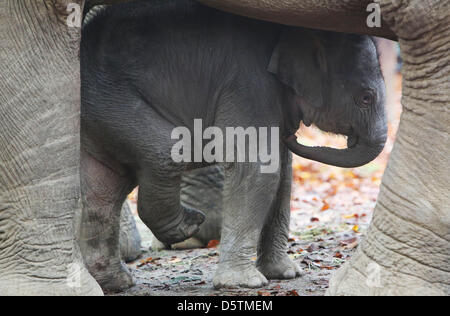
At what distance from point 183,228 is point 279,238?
62 centimetres

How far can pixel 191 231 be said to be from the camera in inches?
174

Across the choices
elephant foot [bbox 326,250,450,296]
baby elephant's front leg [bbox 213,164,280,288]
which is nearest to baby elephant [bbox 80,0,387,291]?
baby elephant's front leg [bbox 213,164,280,288]

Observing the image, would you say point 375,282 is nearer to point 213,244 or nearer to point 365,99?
point 365,99

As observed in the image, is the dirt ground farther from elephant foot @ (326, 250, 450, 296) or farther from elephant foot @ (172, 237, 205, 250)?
elephant foot @ (326, 250, 450, 296)

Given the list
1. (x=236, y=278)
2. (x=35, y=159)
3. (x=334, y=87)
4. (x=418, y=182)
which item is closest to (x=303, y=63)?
(x=334, y=87)

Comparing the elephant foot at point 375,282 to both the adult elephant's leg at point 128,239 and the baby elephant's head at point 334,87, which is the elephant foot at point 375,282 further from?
the adult elephant's leg at point 128,239

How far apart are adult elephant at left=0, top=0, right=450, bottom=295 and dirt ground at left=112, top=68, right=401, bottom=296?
85 cm

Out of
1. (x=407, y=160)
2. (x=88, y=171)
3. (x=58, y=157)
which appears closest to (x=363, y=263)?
(x=407, y=160)

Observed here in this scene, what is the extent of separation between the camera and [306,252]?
17.5ft

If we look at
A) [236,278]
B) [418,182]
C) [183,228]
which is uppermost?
[418,182]

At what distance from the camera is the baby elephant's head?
4281 millimetres

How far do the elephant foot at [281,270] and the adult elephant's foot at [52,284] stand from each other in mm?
1500

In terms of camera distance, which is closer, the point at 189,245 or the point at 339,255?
the point at 339,255

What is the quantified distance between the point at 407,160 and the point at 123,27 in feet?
5.46
